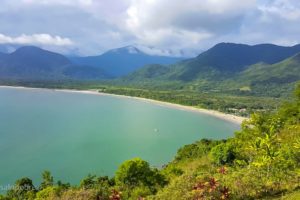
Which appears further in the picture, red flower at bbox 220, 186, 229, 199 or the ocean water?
the ocean water

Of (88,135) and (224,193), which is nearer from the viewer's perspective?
(224,193)

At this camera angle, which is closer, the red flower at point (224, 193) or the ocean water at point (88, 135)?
the red flower at point (224, 193)

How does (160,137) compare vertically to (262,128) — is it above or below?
below

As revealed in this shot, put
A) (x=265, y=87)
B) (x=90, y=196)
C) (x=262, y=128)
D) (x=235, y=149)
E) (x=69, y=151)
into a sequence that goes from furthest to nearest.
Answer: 1. (x=265, y=87)
2. (x=69, y=151)
3. (x=235, y=149)
4. (x=262, y=128)
5. (x=90, y=196)

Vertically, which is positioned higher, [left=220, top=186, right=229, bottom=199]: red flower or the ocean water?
[left=220, top=186, right=229, bottom=199]: red flower

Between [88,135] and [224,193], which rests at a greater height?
[224,193]

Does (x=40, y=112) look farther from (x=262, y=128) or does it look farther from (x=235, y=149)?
(x=262, y=128)

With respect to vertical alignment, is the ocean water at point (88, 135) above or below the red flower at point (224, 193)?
below

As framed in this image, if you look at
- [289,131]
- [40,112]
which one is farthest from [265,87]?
[289,131]
